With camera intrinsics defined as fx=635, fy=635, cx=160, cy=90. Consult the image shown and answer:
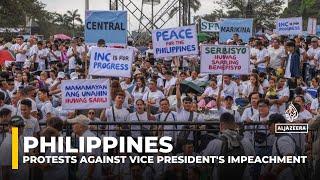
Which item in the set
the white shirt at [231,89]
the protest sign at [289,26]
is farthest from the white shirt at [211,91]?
the protest sign at [289,26]

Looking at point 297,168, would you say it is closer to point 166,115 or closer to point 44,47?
point 166,115

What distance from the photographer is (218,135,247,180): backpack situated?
773cm

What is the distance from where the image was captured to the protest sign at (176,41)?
530 inches

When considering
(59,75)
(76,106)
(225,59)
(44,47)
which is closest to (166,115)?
(76,106)

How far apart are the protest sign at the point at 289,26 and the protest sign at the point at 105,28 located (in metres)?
10.3

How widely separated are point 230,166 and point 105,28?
272 inches

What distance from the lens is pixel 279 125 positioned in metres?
8.29

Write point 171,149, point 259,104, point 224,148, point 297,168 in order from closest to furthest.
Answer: point 224,148 < point 297,168 < point 171,149 < point 259,104

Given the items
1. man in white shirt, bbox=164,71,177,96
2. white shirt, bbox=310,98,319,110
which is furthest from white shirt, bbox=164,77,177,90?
white shirt, bbox=310,98,319,110

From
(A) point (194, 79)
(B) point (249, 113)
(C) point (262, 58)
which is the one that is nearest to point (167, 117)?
(B) point (249, 113)

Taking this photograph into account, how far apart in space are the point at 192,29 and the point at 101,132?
4800 mm

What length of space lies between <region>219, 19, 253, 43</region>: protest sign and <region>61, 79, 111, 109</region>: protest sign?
458 inches

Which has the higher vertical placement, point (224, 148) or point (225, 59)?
point (225, 59)

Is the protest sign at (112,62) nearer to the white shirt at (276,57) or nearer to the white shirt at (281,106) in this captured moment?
the white shirt at (281,106)
